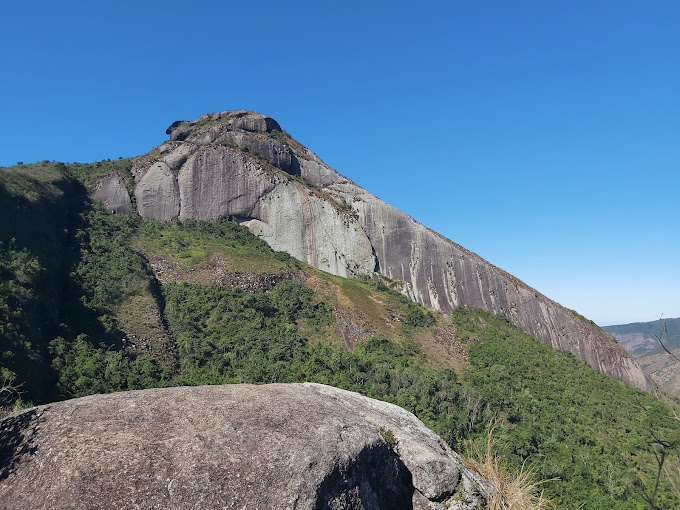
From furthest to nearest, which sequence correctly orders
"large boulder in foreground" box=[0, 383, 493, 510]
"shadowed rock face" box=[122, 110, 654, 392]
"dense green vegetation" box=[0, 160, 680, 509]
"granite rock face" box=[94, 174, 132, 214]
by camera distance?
1. "shadowed rock face" box=[122, 110, 654, 392]
2. "granite rock face" box=[94, 174, 132, 214]
3. "dense green vegetation" box=[0, 160, 680, 509]
4. "large boulder in foreground" box=[0, 383, 493, 510]

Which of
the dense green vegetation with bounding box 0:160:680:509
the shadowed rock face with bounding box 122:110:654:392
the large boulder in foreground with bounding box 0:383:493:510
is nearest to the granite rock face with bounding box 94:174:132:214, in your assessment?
the shadowed rock face with bounding box 122:110:654:392

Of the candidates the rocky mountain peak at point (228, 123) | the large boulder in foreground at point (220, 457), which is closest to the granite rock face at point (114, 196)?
the rocky mountain peak at point (228, 123)

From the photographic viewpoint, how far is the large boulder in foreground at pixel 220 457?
6.02 metres

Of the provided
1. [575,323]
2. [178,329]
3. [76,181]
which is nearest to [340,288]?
[178,329]

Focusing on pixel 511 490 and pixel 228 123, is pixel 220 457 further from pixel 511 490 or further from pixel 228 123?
pixel 228 123

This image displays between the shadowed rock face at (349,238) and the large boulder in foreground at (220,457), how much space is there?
42267 mm

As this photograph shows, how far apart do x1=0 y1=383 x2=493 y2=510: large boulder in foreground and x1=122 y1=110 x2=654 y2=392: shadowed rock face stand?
42267 mm

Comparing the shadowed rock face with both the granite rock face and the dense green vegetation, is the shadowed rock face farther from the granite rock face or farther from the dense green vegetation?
the dense green vegetation

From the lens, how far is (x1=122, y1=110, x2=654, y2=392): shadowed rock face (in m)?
50.3

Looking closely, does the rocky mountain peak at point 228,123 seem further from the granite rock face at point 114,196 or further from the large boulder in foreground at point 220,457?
the large boulder in foreground at point 220,457

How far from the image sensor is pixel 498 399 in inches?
1243

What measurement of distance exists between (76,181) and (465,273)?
47809mm

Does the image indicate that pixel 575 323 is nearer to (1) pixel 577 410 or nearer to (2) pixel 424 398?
(1) pixel 577 410

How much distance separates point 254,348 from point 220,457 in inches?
983
